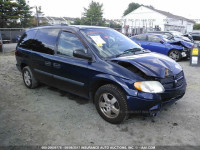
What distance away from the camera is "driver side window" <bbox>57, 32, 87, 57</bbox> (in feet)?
11.4

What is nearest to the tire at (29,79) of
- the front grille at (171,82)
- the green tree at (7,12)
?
the front grille at (171,82)

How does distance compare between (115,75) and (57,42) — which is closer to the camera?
(115,75)

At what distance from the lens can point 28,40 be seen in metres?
4.74

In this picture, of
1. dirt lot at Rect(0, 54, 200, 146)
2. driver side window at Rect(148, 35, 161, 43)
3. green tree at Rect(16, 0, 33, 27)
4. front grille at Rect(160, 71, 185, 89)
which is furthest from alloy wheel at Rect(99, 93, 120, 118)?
green tree at Rect(16, 0, 33, 27)

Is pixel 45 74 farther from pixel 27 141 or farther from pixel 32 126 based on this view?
pixel 27 141

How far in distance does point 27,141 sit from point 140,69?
2.07m

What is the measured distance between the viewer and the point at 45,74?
4188 mm

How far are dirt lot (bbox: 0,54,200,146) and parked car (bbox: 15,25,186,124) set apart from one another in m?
0.33

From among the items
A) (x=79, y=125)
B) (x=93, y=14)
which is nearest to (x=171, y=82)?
(x=79, y=125)

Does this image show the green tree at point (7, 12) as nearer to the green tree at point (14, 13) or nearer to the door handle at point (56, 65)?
the green tree at point (14, 13)

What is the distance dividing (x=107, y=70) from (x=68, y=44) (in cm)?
114

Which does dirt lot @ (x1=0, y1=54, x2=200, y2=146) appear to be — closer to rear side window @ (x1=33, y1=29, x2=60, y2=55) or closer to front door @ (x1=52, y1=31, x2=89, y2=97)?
front door @ (x1=52, y1=31, x2=89, y2=97)

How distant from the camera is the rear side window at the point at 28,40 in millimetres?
4595

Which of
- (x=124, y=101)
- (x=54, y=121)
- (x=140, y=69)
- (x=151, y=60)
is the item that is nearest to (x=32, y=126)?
(x=54, y=121)
